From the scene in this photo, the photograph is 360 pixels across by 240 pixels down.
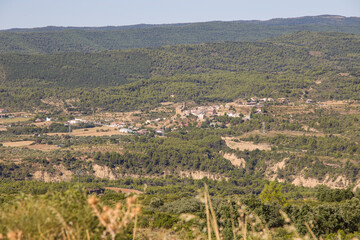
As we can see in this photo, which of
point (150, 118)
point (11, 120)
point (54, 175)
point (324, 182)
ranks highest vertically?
point (54, 175)

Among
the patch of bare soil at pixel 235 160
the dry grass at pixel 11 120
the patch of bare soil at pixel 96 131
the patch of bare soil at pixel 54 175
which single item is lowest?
the dry grass at pixel 11 120

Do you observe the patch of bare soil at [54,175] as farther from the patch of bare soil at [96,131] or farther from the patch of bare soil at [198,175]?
the patch of bare soil at [96,131]

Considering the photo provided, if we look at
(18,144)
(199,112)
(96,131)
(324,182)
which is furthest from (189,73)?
(324,182)

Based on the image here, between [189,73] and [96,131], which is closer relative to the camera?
[96,131]

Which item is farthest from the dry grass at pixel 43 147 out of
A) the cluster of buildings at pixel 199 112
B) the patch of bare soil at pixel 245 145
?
the cluster of buildings at pixel 199 112

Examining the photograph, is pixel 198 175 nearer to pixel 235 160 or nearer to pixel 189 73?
pixel 235 160

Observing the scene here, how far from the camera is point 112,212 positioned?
434 cm

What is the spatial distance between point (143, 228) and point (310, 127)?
166 feet

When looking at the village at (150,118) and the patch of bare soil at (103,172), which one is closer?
the patch of bare soil at (103,172)

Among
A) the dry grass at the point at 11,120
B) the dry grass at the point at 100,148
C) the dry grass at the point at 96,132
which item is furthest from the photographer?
the dry grass at the point at 11,120

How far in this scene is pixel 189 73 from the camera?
463ft

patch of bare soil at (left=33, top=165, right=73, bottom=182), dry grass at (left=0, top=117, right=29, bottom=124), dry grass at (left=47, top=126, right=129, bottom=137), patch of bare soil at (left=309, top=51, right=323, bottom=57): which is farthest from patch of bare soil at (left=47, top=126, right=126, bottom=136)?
patch of bare soil at (left=309, top=51, right=323, bottom=57)

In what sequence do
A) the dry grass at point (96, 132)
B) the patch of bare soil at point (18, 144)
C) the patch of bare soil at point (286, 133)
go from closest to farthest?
the patch of bare soil at point (286, 133)
the patch of bare soil at point (18, 144)
the dry grass at point (96, 132)

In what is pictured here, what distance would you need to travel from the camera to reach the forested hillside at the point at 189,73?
93938 millimetres
